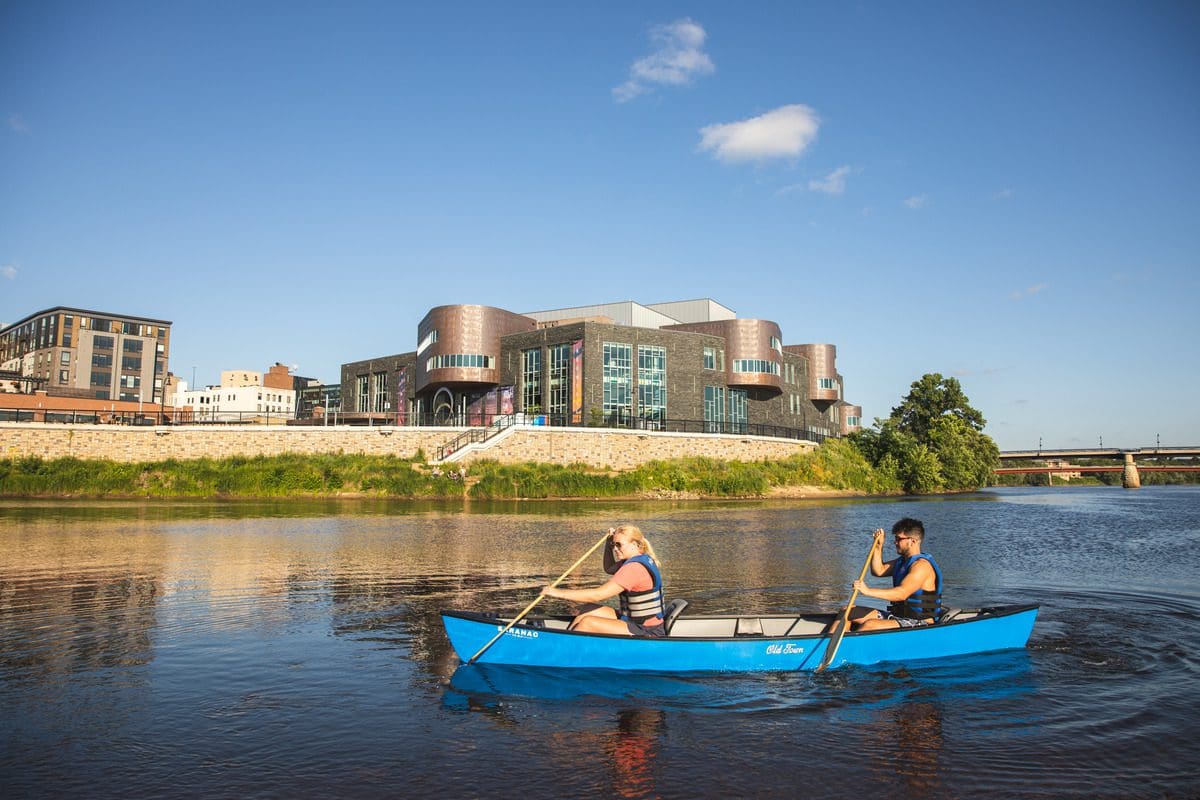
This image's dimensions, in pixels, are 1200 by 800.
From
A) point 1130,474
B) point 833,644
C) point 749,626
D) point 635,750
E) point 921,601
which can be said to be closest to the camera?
point 635,750

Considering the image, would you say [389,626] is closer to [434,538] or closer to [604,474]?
[434,538]

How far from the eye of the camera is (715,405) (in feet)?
223

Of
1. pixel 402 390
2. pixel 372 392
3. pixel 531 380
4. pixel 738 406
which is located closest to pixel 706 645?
pixel 531 380

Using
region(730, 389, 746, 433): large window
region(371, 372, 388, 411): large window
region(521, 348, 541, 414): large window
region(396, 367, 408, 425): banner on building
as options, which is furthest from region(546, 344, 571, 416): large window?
region(371, 372, 388, 411): large window

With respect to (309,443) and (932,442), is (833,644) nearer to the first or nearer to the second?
(309,443)

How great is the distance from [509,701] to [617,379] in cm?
5383

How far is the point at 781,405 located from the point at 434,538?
184 feet

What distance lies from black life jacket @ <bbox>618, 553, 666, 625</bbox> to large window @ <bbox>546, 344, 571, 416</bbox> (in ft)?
172

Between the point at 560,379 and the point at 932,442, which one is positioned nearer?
the point at 560,379

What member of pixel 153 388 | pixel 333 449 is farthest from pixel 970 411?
pixel 153 388

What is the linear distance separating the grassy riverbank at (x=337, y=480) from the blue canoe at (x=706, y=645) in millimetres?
36615

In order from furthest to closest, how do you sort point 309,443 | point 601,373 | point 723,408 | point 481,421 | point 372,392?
1. point 372,392
2. point 723,408
3. point 481,421
4. point 601,373
5. point 309,443

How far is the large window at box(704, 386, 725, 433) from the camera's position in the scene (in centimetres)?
6669

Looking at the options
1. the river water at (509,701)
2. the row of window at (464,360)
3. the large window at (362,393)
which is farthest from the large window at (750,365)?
the river water at (509,701)
